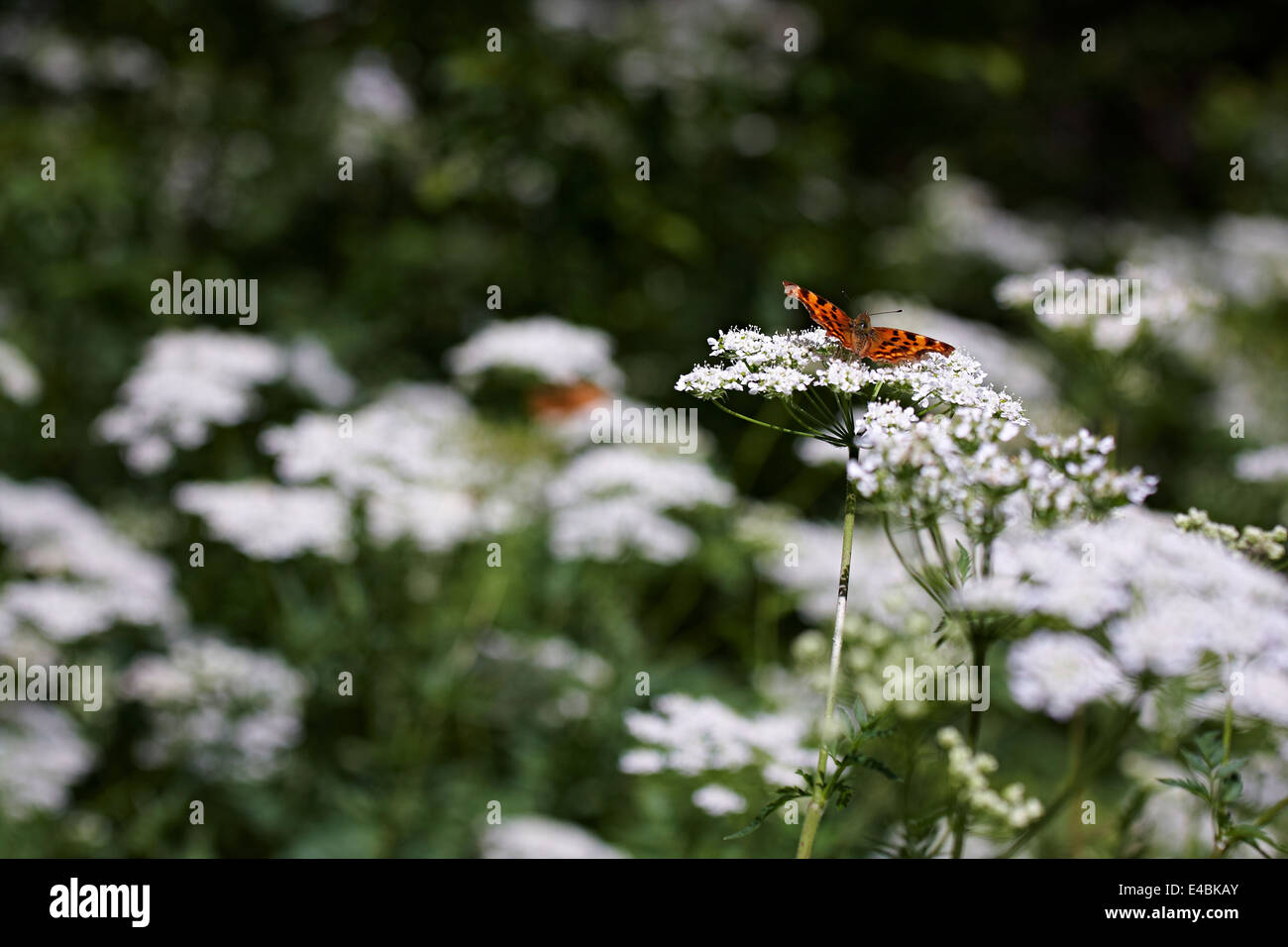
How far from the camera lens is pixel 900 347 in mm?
1502

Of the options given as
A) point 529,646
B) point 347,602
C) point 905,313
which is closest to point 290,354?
point 347,602

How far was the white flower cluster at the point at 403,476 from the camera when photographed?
3.00 m

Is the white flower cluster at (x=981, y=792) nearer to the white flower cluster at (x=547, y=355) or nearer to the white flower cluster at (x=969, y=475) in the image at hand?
the white flower cluster at (x=969, y=475)

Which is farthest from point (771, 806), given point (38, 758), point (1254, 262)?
point (1254, 262)

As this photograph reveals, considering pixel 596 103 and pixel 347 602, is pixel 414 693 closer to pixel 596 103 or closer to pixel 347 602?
pixel 347 602

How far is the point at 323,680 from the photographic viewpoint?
307cm

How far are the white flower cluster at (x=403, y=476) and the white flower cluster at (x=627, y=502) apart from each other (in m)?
0.22

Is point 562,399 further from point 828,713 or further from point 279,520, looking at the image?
point 828,713

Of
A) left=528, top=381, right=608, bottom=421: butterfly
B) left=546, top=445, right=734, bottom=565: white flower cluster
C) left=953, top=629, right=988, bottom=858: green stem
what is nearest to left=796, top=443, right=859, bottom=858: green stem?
left=953, top=629, right=988, bottom=858: green stem

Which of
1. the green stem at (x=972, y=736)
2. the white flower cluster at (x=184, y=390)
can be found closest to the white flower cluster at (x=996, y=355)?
the green stem at (x=972, y=736)

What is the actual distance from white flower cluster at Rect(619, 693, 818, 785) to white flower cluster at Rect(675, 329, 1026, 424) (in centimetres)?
72

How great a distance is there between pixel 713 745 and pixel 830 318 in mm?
835
